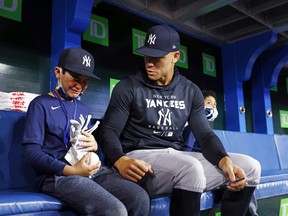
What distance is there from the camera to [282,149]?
305 cm

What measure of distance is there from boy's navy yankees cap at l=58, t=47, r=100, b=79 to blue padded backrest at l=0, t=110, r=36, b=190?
370 millimetres

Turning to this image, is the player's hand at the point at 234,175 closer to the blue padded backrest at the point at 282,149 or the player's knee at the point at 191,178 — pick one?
the player's knee at the point at 191,178

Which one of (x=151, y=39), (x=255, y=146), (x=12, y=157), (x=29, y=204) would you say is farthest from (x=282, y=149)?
(x=29, y=204)

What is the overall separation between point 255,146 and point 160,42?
5.63 feet

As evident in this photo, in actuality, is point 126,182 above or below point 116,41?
below

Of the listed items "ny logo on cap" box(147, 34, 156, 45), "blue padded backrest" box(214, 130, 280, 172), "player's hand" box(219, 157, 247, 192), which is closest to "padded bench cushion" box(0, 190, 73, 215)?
"player's hand" box(219, 157, 247, 192)

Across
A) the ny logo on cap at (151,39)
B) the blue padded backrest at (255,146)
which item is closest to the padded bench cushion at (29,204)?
the ny logo on cap at (151,39)

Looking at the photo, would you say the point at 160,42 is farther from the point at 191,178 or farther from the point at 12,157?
the point at 12,157

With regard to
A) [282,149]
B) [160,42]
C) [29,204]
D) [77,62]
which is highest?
[160,42]

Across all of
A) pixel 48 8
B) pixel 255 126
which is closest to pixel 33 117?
pixel 48 8

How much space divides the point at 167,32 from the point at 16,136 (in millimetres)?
858

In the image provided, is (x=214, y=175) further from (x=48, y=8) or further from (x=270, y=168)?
(x=48, y=8)

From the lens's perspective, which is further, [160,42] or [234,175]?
[160,42]

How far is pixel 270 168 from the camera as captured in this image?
109 inches
